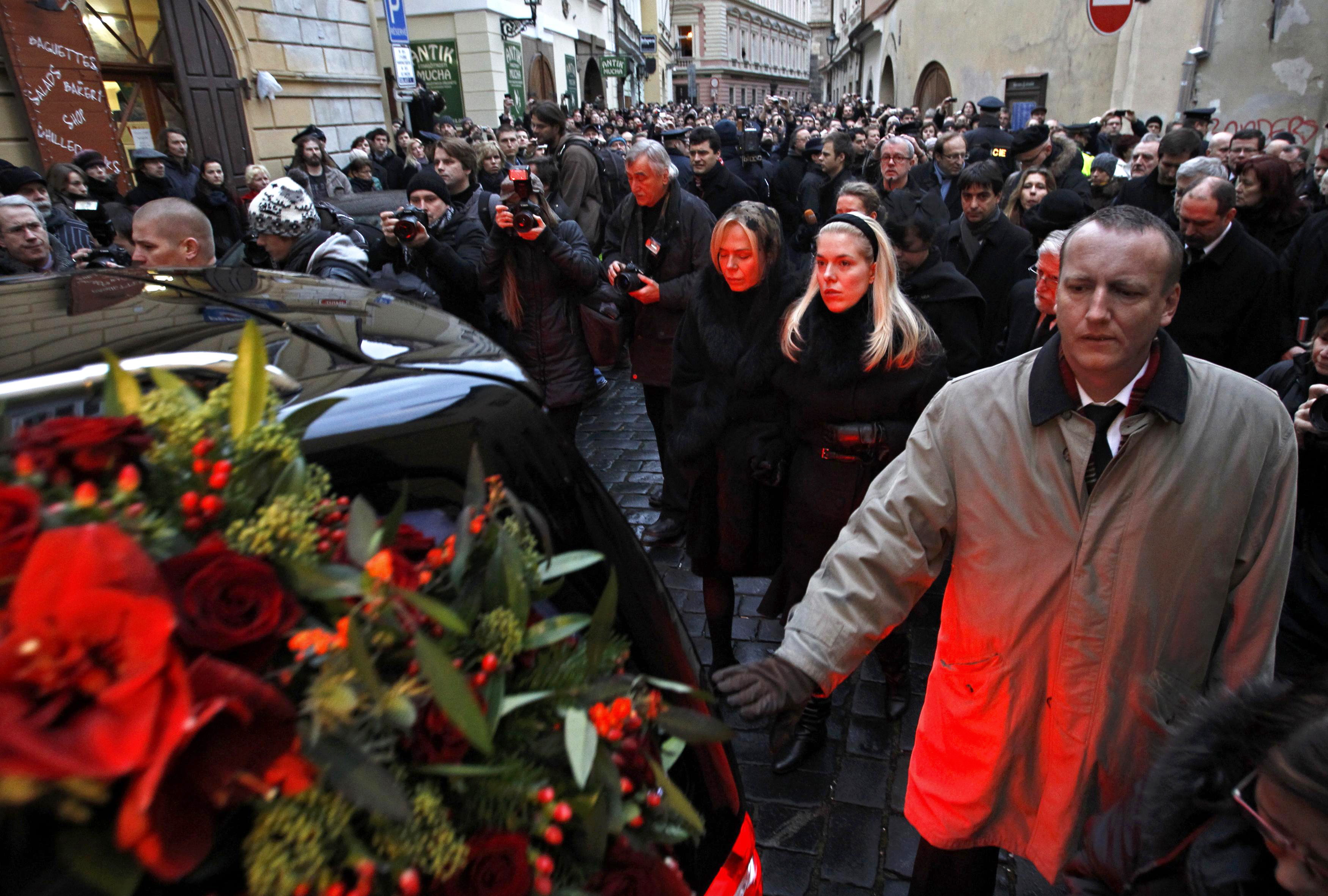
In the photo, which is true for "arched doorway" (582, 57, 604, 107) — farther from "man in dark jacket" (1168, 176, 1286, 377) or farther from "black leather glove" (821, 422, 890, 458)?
"black leather glove" (821, 422, 890, 458)

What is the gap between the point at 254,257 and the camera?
16.1ft

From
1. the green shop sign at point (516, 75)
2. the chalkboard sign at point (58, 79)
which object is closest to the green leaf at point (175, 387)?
the chalkboard sign at point (58, 79)

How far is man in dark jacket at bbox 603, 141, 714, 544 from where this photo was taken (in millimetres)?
4852

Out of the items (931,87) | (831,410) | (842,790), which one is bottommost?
(842,790)

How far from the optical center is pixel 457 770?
96cm

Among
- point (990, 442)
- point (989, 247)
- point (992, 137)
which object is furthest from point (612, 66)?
point (990, 442)

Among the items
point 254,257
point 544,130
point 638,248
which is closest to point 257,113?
point 544,130

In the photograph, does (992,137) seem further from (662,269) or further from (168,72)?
(168,72)

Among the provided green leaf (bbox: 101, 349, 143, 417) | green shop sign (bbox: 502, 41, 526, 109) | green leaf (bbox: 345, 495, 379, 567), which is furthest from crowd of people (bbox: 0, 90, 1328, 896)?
green shop sign (bbox: 502, 41, 526, 109)

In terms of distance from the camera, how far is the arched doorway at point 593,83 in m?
32.0

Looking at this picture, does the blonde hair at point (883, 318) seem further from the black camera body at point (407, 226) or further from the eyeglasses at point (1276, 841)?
the black camera body at point (407, 226)

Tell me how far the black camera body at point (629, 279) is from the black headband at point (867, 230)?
163 cm

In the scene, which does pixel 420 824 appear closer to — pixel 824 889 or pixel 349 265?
pixel 824 889

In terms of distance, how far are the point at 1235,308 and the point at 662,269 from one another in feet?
9.66
